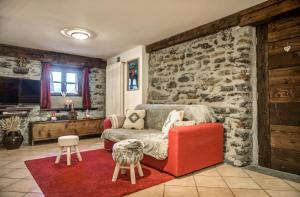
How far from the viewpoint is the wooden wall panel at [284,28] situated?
2.69 meters

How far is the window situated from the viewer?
5594 millimetres

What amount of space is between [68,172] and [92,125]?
2.85 m

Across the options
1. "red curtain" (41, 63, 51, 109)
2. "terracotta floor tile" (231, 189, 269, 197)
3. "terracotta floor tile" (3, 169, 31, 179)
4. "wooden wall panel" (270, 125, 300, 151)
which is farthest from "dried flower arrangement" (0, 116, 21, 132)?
"wooden wall panel" (270, 125, 300, 151)

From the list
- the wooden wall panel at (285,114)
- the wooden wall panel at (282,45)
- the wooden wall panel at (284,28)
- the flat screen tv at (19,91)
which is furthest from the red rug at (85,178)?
the wooden wall panel at (284,28)

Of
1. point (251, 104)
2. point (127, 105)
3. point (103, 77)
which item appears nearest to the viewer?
point (251, 104)

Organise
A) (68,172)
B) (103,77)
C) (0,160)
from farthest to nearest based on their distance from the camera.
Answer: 1. (103,77)
2. (0,160)
3. (68,172)

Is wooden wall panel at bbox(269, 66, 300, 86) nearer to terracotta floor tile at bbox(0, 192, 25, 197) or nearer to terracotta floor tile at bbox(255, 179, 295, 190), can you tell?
terracotta floor tile at bbox(255, 179, 295, 190)

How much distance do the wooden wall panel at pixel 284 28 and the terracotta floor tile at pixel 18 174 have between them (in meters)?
3.96

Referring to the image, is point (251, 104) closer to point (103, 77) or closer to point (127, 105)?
point (127, 105)

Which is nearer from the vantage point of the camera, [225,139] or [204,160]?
[204,160]

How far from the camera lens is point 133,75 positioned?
510 centimetres

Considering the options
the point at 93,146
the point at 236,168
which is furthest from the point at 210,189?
the point at 93,146

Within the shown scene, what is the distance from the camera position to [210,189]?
2283mm

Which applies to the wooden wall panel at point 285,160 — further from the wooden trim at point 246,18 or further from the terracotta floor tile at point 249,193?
the wooden trim at point 246,18
